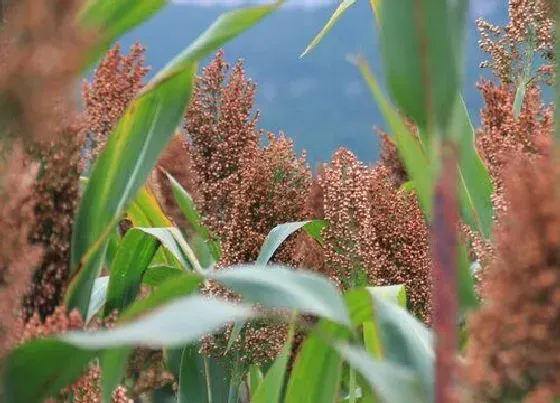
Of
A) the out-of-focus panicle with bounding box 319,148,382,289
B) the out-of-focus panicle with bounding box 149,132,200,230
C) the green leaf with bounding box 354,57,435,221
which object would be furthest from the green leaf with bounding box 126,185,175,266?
the green leaf with bounding box 354,57,435,221

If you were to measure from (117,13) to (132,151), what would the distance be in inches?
5.9

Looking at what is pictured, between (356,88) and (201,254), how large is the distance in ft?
349

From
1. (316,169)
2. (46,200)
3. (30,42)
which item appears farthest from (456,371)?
(316,169)

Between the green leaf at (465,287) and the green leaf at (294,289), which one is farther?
the green leaf at (465,287)

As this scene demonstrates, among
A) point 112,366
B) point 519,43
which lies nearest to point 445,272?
point 112,366

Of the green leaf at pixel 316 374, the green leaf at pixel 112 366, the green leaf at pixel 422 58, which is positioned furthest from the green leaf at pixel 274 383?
the green leaf at pixel 422 58

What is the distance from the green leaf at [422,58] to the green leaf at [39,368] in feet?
0.98

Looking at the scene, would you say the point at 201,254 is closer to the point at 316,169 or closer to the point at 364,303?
the point at 316,169

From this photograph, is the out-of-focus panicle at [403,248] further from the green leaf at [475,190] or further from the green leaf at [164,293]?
the green leaf at [164,293]

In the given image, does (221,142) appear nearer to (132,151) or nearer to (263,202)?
(263,202)

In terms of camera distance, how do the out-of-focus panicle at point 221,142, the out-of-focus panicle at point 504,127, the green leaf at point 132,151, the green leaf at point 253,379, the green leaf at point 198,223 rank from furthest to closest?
the green leaf at point 253,379 < the green leaf at point 198,223 < the out-of-focus panicle at point 221,142 < the out-of-focus panicle at point 504,127 < the green leaf at point 132,151

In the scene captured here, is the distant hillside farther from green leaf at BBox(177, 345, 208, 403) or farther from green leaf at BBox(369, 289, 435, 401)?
green leaf at BBox(369, 289, 435, 401)

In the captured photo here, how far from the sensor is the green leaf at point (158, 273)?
1789 millimetres

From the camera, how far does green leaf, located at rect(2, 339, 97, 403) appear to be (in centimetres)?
73
